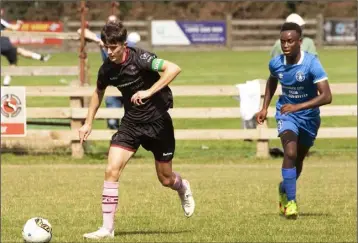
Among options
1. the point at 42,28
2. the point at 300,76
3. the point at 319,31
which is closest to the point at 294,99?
the point at 300,76

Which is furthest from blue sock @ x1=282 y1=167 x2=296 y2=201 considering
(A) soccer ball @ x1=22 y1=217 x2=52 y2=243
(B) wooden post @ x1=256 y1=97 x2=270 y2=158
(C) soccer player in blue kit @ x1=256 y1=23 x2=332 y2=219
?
(B) wooden post @ x1=256 y1=97 x2=270 y2=158

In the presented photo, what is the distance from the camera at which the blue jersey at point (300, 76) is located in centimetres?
978

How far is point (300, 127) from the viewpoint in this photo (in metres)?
10.2

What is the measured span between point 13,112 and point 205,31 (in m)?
33.9

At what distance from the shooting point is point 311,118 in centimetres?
1022

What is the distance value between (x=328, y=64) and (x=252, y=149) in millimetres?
21285

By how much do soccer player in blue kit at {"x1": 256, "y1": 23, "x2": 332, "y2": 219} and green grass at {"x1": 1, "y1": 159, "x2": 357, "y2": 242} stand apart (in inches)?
16.9

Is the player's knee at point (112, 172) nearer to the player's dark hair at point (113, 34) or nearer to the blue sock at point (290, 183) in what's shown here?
the player's dark hair at point (113, 34)

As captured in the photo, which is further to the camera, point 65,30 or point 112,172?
point 65,30

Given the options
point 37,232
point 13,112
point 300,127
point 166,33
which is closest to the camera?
point 37,232

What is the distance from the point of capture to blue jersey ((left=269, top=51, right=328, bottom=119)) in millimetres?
9781

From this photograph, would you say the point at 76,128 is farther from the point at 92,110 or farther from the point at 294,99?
the point at 92,110

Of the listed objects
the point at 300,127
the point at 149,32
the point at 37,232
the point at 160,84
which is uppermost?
the point at 149,32

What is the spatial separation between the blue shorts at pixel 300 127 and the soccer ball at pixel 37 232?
2.99 metres
